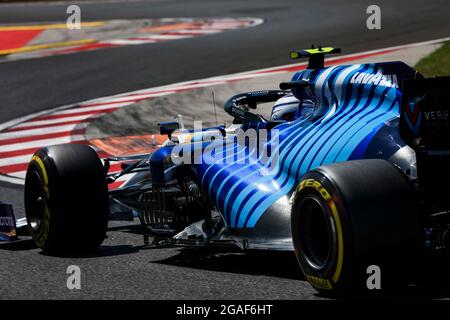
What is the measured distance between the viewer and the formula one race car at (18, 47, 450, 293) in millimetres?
5141

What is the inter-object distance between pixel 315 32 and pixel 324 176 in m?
15.8

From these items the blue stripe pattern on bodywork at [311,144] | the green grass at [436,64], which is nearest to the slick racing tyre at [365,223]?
the blue stripe pattern on bodywork at [311,144]

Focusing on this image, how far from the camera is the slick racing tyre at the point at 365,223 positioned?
199 inches

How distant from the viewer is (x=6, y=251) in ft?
24.1

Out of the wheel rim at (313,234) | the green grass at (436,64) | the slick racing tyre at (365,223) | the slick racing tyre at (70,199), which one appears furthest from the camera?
the green grass at (436,64)

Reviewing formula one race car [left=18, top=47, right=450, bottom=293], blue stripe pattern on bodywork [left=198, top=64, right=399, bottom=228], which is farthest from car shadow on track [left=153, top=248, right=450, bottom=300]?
blue stripe pattern on bodywork [left=198, top=64, right=399, bottom=228]

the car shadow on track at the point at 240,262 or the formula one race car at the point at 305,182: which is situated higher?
the formula one race car at the point at 305,182

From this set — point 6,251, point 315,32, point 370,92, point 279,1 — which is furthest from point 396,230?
point 279,1

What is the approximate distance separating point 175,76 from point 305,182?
11.4 meters

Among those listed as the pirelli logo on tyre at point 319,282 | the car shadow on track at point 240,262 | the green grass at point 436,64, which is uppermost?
the green grass at point 436,64

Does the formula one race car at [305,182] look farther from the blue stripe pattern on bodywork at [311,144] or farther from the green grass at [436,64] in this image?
the green grass at [436,64]

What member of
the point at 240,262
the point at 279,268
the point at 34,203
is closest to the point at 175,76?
the point at 34,203

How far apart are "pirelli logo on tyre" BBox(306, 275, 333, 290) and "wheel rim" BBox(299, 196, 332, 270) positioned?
7 centimetres

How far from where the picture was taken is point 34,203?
7.31 meters
